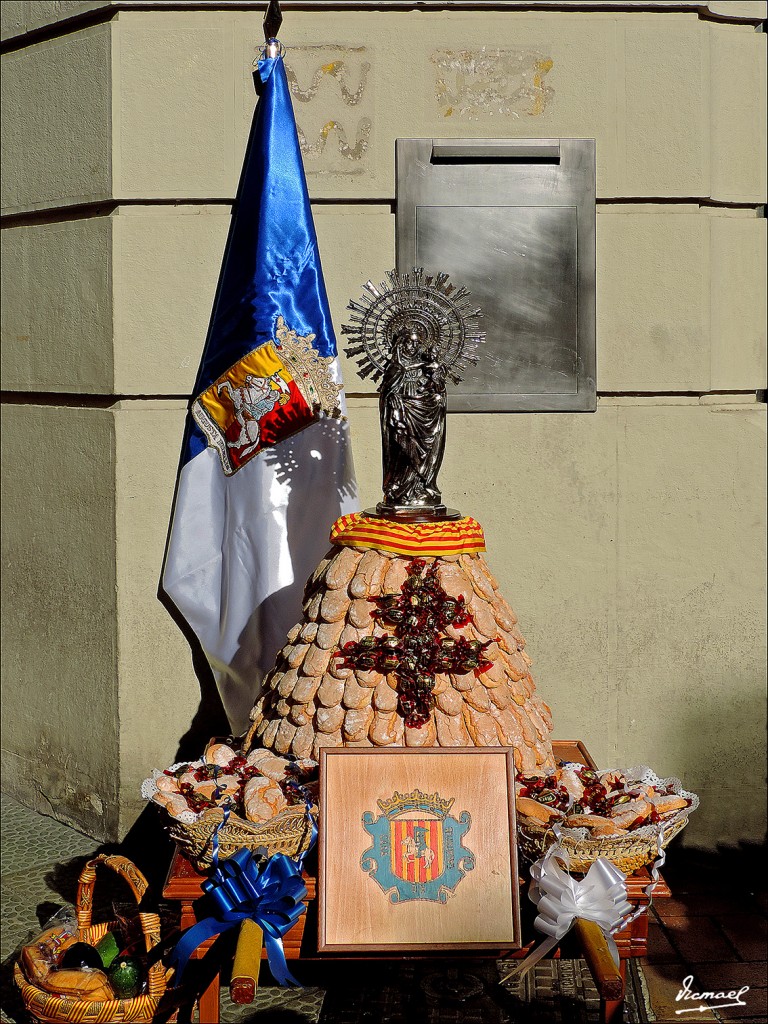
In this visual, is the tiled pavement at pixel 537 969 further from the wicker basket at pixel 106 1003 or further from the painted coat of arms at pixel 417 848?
the painted coat of arms at pixel 417 848

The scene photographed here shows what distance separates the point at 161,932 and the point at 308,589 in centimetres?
127

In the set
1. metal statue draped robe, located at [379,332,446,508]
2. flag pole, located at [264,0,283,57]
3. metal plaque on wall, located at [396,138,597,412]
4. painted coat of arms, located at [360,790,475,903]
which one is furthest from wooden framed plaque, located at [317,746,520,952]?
flag pole, located at [264,0,283,57]

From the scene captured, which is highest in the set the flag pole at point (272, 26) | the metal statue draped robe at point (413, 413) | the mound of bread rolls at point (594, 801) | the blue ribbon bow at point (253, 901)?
the flag pole at point (272, 26)

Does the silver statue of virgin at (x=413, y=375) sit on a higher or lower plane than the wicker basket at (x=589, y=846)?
higher

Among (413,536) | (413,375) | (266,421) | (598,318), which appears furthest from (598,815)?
(598,318)

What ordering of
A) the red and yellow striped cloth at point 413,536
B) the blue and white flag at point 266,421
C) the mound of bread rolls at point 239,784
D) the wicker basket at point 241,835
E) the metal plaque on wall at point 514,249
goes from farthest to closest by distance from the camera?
the metal plaque on wall at point 514,249, the blue and white flag at point 266,421, the red and yellow striped cloth at point 413,536, the mound of bread rolls at point 239,784, the wicker basket at point 241,835

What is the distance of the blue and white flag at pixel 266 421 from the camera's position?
502 cm

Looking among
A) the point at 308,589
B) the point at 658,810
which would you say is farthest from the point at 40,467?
the point at 658,810

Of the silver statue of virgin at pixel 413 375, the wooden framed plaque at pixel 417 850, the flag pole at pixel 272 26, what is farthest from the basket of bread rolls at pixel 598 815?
the flag pole at pixel 272 26

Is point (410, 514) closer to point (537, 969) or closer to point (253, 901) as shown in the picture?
point (253, 901)

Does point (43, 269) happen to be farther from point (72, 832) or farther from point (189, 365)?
point (72, 832)

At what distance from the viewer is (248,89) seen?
5234 mm

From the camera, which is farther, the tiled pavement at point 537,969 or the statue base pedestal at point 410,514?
the tiled pavement at point 537,969

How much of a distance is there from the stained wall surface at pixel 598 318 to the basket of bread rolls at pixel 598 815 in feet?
5.23
